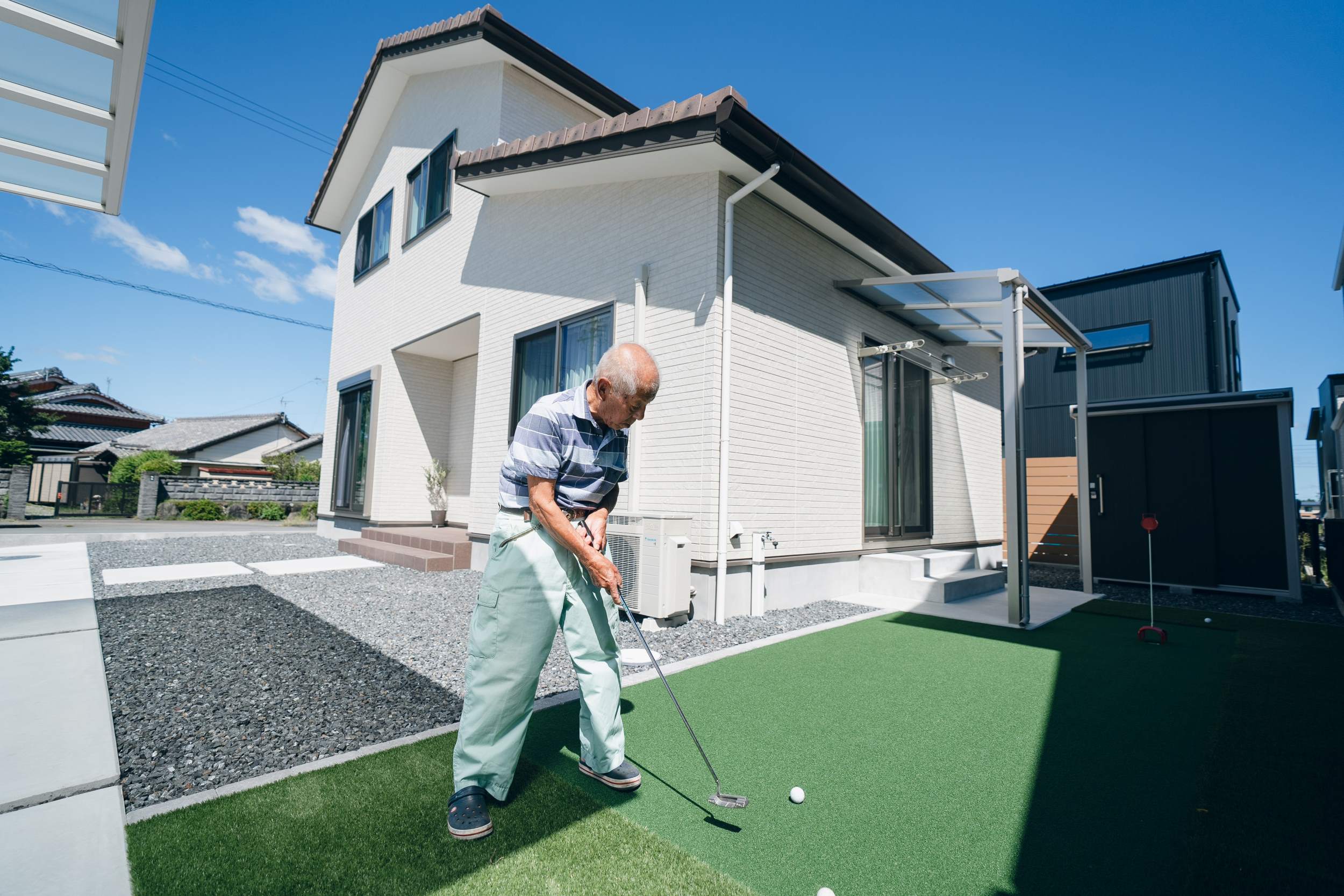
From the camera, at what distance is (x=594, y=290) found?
562cm

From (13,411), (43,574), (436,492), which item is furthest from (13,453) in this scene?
(436,492)

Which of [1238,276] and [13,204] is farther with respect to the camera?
[13,204]

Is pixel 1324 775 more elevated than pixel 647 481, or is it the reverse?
pixel 647 481

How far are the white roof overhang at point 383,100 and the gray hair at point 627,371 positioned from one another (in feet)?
23.0

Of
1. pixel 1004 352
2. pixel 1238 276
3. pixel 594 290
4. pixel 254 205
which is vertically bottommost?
pixel 1004 352

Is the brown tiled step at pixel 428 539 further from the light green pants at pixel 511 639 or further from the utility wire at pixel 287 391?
the utility wire at pixel 287 391

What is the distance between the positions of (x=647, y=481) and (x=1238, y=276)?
15.9 metres

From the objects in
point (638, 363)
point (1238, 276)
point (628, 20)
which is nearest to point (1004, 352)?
point (638, 363)

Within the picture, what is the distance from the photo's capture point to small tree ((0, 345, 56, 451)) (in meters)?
14.3

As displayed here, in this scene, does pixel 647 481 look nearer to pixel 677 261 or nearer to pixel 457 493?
pixel 677 261

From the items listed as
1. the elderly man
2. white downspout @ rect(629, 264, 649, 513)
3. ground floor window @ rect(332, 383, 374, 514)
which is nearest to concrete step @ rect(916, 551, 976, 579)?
white downspout @ rect(629, 264, 649, 513)

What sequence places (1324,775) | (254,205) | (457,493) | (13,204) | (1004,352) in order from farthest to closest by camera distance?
1. (254,205)
2. (13,204)
3. (457,493)
4. (1004,352)
5. (1324,775)

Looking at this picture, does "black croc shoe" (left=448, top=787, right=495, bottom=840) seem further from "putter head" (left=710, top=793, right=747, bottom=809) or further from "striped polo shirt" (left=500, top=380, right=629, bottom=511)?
"striped polo shirt" (left=500, top=380, right=629, bottom=511)

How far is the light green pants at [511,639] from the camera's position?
1748 mm
